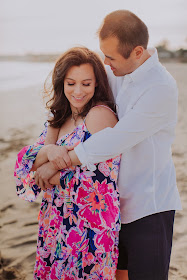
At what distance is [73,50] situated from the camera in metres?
2.24

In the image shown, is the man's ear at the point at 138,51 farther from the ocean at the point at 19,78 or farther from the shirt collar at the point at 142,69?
the ocean at the point at 19,78

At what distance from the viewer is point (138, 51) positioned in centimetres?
206

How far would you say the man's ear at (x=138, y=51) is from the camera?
80.6 inches

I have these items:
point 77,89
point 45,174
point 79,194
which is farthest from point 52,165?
point 77,89

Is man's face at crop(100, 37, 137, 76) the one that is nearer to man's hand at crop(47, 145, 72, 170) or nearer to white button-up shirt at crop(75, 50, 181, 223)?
white button-up shirt at crop(75, 50, 181, 223)

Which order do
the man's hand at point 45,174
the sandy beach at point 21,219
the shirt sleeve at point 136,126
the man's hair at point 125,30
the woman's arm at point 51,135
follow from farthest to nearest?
the sandy beach at point 21,219
the woman's arm at point 51,135
the man's hand at point 45,174
the man's hair at point 125,30
the shirt sleeve at point 136,126

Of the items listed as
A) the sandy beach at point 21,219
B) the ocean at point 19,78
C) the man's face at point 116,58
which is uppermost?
the ocean at point 19,78

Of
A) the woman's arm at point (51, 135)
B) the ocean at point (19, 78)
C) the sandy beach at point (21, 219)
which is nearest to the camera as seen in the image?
the woman's arm at point (51, 135)

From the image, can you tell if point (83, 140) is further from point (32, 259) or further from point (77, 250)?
point (32, 259)

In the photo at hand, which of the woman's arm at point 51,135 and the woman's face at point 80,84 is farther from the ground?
the woman's face at point 80,84

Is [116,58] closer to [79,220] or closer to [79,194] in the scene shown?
[79,194]

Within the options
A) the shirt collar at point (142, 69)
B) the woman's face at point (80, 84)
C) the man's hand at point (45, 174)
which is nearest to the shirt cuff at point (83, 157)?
the man's hand at point (45, 174)

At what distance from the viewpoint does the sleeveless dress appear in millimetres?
2086

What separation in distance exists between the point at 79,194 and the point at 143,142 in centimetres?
47
